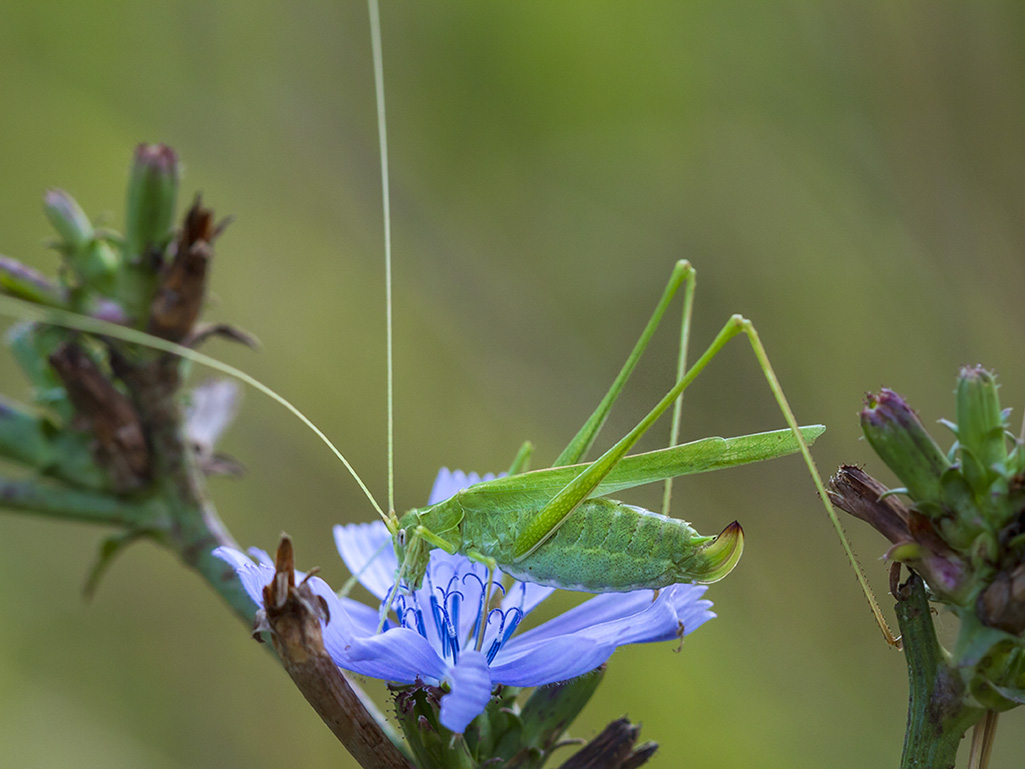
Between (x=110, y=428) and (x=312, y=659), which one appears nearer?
(x=312, y=659)

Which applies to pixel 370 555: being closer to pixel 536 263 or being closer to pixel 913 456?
pixel 913 456

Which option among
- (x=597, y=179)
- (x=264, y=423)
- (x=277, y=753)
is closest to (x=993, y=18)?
(x=597, y=179)

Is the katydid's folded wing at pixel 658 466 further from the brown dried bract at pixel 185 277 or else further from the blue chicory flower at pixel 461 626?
the brown dried bract at pixel 185 277

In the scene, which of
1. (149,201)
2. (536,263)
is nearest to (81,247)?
(149,201)

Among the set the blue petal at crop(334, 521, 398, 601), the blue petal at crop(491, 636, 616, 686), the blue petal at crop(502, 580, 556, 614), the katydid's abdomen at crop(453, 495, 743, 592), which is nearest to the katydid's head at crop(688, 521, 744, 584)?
the katydid's abdomen at crop(453, 495, 743, 592)

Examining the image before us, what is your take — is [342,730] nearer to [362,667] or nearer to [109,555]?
[362,667]

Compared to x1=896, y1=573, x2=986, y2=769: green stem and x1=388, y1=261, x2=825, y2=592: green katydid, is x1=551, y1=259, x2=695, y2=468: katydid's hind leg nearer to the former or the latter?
x1=388, y1=261, x2=825, y2=592: green katydid
